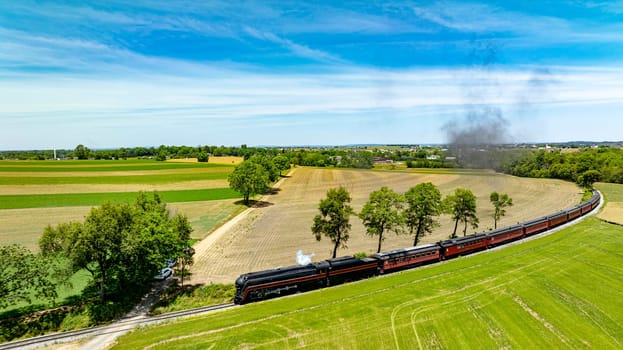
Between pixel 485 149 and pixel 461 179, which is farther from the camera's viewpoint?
pixel 461 179

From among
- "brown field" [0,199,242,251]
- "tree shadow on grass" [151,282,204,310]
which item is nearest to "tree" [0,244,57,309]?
"tree shadow on grass" [151,282,204,310]

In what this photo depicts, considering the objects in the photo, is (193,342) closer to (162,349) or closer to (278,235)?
(162,349)

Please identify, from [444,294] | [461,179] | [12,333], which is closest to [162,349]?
[12,333]

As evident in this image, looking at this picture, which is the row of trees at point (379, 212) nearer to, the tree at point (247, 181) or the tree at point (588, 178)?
the tree at point (247, 181)

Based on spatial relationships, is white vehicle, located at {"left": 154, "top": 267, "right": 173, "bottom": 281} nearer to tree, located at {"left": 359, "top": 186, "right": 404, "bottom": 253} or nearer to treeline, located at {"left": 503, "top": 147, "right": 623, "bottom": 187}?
tree, located at {"left": 359, "top": 186, "right": 404, "bottom": 253}

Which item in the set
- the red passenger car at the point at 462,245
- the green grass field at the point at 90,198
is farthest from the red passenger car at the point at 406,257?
the green grass field at the point at 90,198

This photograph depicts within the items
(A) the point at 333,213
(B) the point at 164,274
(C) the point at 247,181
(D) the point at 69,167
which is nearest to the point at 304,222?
(C) the point at 247,181
